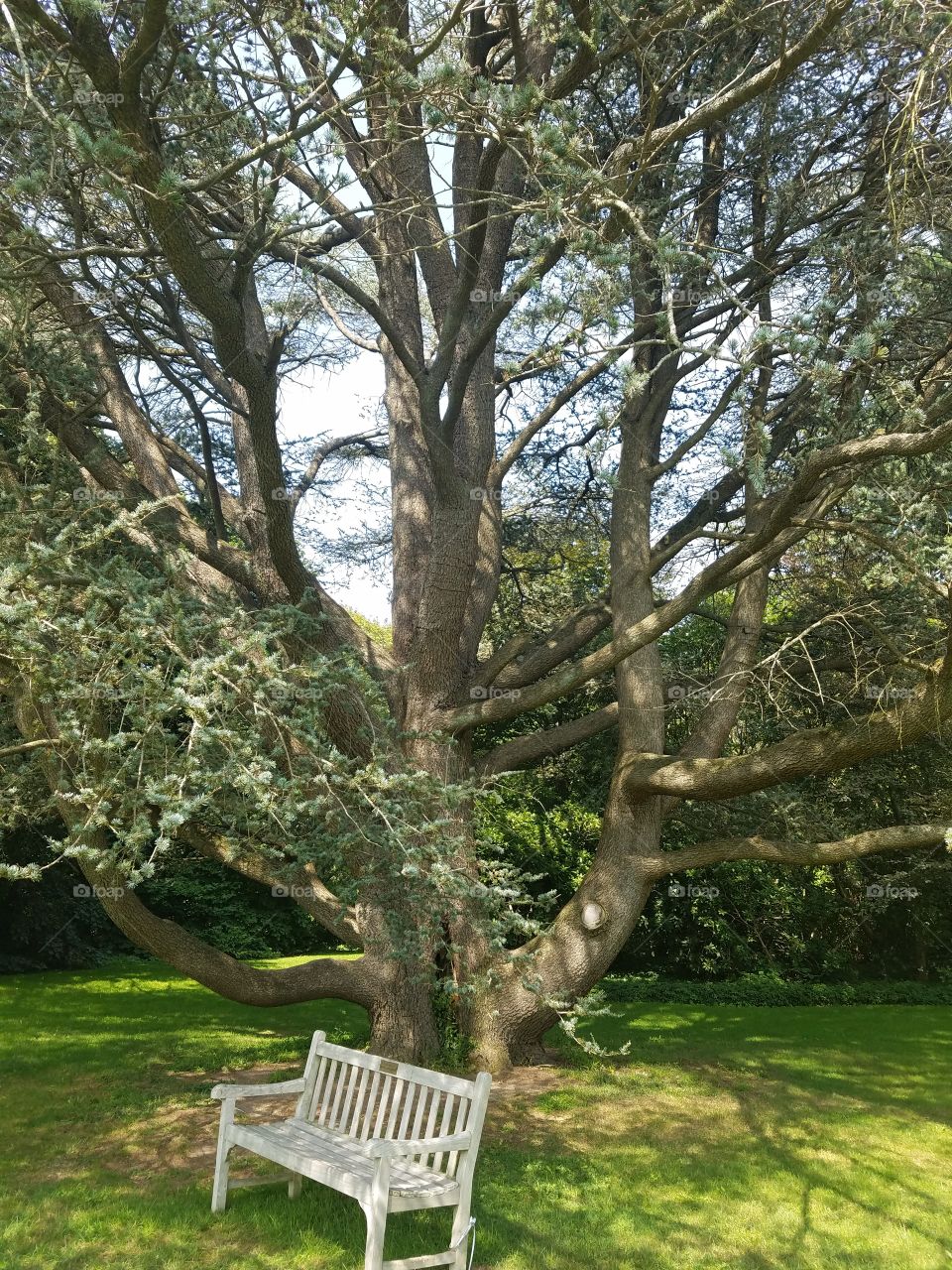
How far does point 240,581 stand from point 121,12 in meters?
3.85

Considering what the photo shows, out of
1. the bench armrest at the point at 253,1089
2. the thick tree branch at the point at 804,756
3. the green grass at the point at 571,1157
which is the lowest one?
the green grass at the point at 571,1157

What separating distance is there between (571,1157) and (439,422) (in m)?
5.08

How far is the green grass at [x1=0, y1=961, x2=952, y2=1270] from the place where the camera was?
5.26 metres

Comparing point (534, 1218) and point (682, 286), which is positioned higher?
point (682, 286)

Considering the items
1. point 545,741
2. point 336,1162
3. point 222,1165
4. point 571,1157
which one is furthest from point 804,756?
point 222,1165

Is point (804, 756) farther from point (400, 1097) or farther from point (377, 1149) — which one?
point (377, 1149)

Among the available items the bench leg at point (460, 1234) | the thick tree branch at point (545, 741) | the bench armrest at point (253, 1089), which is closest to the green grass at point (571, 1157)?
the bench leg at point (460, 1234)

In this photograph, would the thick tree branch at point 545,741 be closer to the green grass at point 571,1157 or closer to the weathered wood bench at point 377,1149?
the green grass at point 571,1157

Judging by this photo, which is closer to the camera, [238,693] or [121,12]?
[238,693]

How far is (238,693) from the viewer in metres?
5.06

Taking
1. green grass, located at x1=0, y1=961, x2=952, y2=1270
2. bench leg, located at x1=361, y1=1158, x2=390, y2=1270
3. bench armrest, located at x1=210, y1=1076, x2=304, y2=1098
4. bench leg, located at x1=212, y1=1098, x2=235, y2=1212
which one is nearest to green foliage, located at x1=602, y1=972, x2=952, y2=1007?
green grass, located at x1=0, y1=961, x2=952, y2=1270

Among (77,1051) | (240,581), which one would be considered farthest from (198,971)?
(240,581)

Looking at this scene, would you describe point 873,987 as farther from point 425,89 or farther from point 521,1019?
point 425,89

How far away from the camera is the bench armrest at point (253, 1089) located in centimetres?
568
